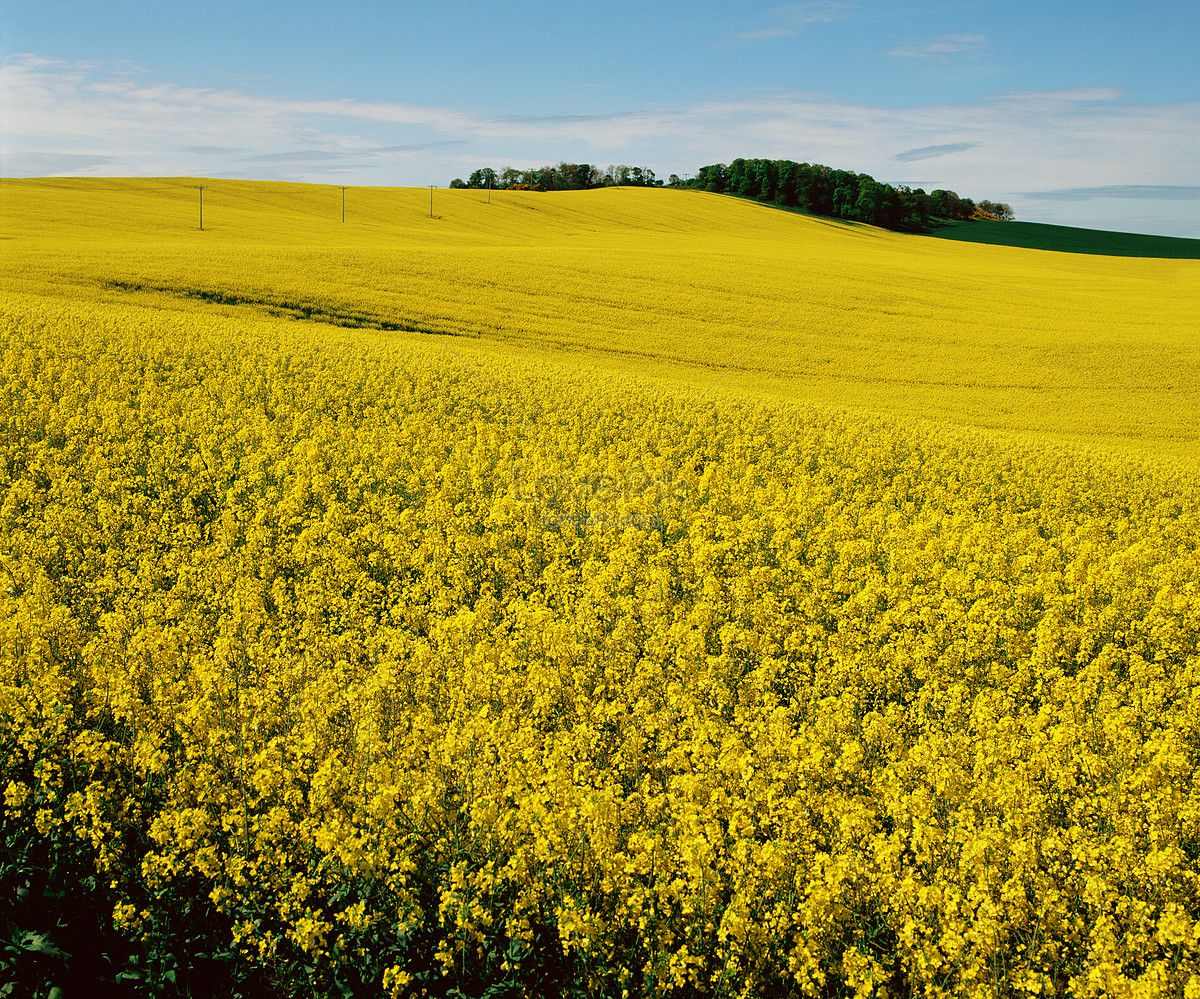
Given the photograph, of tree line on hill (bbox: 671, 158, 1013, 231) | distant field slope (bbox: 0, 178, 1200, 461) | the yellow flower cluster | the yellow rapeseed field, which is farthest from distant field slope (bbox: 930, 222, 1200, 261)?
the yellow flower cluster

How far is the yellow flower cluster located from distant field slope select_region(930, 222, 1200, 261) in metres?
74.6

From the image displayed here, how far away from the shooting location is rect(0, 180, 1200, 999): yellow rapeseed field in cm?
437

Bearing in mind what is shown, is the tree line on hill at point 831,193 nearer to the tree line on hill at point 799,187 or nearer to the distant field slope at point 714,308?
→ the tree line on hill at point 799,187

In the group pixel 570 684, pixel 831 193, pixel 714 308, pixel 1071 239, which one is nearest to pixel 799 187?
pixel 831 193

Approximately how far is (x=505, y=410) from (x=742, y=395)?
6505 mm

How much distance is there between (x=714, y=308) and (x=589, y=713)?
2650 centimetres

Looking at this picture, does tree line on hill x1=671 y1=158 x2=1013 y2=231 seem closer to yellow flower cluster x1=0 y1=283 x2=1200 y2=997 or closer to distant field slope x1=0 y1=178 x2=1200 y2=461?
distant field slope x1=0 y1=178 x2=1200 y2=461

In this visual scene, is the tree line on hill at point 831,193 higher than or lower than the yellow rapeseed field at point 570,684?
higher

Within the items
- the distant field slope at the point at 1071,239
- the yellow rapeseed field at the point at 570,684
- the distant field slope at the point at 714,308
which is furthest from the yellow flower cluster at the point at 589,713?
the distant field slope at the point at 1071,239

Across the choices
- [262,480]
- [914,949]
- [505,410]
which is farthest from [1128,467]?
[262,480]

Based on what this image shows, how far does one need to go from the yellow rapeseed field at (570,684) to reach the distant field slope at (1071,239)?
222 feet

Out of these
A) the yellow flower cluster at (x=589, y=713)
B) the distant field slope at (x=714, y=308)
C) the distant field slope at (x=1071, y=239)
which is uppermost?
the distant field slope at (x=1071, y=239)

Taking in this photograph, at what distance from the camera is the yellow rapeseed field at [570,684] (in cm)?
437

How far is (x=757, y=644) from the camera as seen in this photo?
736 cm
